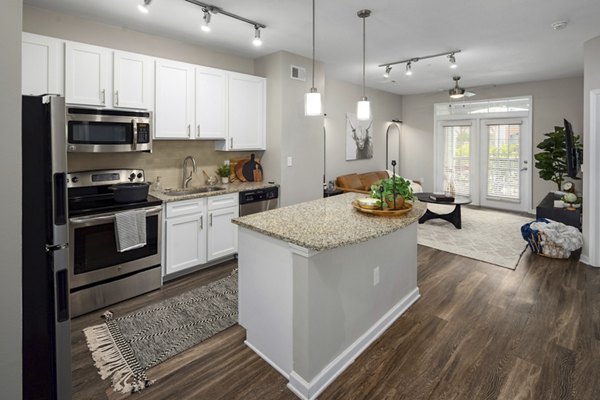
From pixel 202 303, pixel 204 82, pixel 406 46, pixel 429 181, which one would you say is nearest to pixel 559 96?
pixel 429 181

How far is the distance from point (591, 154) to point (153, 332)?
16.7 ft

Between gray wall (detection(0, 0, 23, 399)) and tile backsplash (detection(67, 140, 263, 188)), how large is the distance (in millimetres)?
2477

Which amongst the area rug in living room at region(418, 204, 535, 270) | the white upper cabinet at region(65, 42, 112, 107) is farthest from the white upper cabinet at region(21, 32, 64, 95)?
the area rug in living room at region(418, 204, 535, 270)

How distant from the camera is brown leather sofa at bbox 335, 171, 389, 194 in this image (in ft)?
21.2

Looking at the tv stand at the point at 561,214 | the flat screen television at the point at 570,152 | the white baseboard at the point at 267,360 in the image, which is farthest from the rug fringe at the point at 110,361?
the tv stand at the point at 561,214

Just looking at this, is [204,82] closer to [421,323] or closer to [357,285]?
[357,285]

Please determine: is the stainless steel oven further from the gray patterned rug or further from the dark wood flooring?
the gray patterned rug

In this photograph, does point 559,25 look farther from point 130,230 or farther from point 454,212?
point 130,230

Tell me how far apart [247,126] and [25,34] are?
2337 mm

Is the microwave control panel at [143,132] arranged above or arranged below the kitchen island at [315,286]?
above

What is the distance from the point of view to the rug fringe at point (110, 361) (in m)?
2.05

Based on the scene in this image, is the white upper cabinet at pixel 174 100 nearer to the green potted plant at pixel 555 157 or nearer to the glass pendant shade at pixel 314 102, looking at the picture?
the glass pendant shade at pixel 314 102

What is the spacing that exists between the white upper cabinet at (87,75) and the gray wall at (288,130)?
1995 millimetres

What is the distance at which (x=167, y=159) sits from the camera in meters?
4.09
